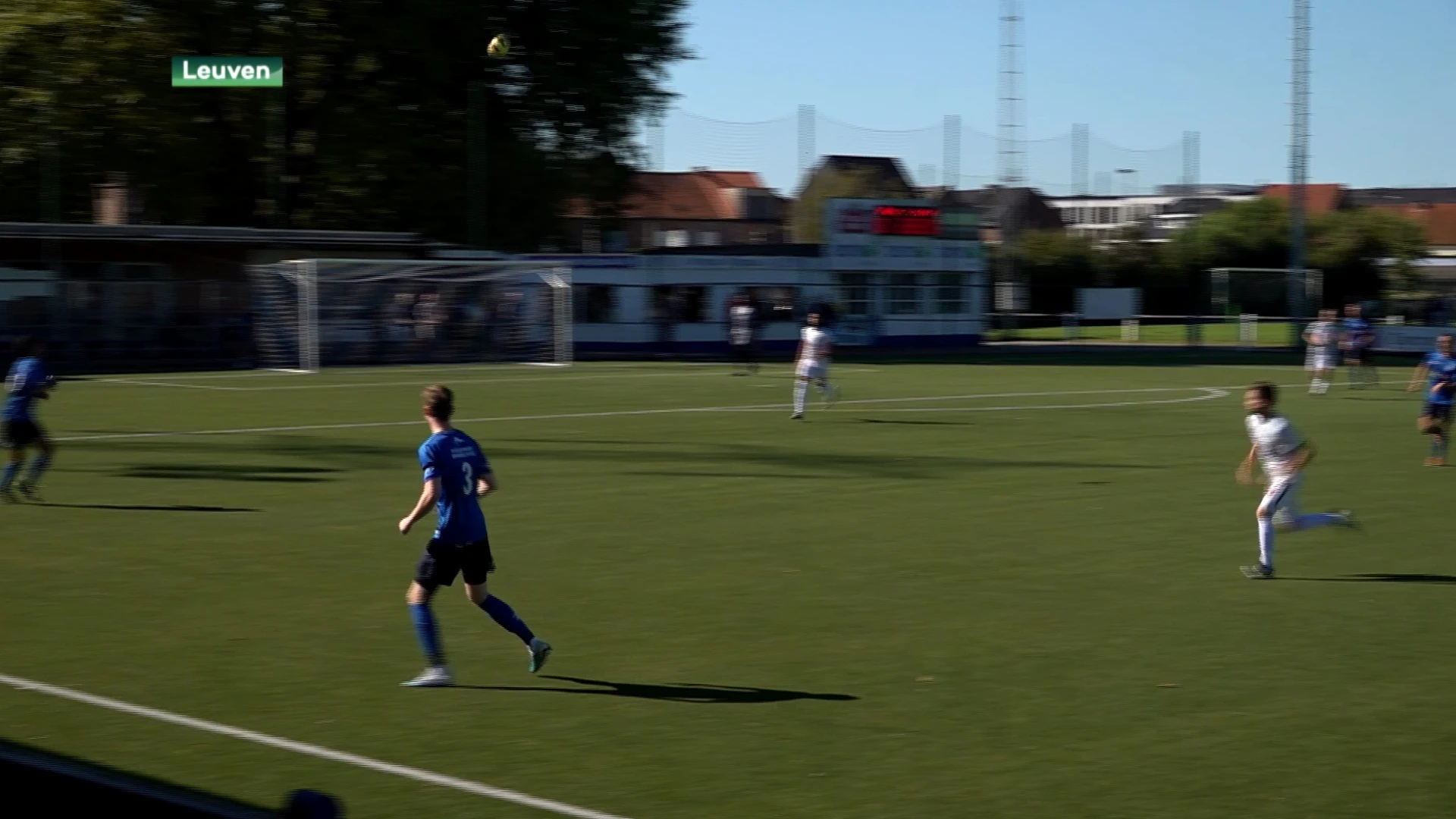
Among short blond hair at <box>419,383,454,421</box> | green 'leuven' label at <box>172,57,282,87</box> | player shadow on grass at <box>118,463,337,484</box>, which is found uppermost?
green 'leuven' label at <box>172,57,282,87</box>

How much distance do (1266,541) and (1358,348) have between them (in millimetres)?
26736

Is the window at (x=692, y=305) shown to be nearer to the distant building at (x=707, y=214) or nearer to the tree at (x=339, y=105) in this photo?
the tree at (x=339, y=105)

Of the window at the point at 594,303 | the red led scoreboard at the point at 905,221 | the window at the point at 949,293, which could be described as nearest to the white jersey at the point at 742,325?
the window at the point at 594,303

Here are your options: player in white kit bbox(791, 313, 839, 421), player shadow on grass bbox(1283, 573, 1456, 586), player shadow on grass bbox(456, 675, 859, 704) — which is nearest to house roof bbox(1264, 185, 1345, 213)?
player in white kit bbox(791, 313, 839, 421)

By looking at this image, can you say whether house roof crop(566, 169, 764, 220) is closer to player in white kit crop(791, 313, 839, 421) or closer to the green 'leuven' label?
the green 'leuven' label

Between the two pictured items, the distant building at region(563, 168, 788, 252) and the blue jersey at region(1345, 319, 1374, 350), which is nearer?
the blue jersey at region(1345, 319, 1374, 350)

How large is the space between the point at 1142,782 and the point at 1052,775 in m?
0.38

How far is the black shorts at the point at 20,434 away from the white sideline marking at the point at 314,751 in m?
8.05

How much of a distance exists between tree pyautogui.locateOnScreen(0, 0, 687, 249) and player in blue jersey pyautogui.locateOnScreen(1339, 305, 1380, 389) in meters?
24.9

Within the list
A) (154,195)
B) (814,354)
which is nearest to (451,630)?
(814,354)

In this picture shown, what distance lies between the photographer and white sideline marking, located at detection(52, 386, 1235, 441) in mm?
23516

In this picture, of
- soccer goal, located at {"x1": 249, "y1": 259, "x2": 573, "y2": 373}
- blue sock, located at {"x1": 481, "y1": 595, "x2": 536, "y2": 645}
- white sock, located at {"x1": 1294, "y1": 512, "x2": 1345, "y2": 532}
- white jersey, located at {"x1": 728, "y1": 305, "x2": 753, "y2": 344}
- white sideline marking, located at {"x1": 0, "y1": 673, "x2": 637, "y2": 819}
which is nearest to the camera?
white sideline marking, located at {"x1": 0, "y1": 673, "x2": 637, "y2": 819}

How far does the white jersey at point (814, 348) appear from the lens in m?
26.9

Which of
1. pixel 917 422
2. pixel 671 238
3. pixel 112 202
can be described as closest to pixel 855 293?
pixel 112 202
